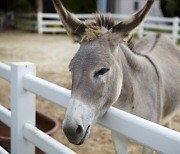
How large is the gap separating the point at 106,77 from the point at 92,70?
11cm

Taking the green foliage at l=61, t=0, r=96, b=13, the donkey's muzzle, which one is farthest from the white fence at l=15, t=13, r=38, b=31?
the donkey's muzzle

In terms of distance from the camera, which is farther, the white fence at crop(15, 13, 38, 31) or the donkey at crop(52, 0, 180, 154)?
the white fence at crop(15, 13, 38, 31)

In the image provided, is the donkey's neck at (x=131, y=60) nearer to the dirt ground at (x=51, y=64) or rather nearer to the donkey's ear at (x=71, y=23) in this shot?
the donkey's ear at (x=71, y=23)

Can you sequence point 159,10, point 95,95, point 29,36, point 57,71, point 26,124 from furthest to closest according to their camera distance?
1. point 159,10
2. point 29,36
3. point 57,71
4. point 26,124
5. point 95,95

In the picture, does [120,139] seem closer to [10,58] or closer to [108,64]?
[108,64]

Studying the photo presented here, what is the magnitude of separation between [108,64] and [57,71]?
20.4 ft

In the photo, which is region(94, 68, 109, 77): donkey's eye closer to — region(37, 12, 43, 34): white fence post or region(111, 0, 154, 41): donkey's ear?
region(111, 0, 154, 41): donkey's ear

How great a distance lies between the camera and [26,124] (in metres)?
2.46

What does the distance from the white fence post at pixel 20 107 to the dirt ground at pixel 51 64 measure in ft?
4.50

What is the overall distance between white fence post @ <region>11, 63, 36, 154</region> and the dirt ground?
4.50 ft

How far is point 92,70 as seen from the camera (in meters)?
1.81

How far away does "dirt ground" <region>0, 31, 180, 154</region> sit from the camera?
4.02 m

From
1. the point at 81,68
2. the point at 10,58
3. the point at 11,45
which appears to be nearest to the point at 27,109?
the point at 81,68

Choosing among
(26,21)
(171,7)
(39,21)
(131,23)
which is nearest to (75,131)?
(131,23)
